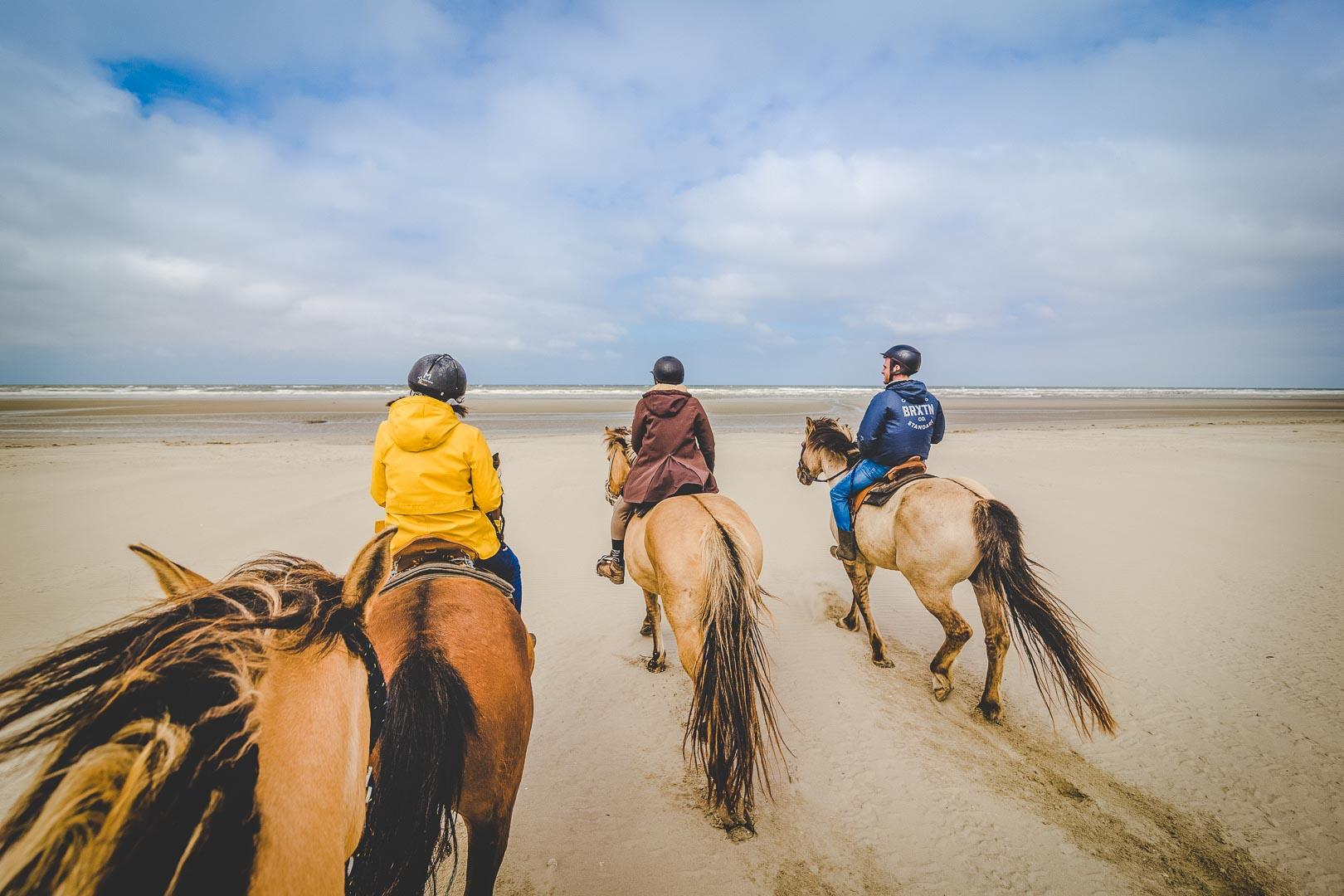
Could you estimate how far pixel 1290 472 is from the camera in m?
11.0

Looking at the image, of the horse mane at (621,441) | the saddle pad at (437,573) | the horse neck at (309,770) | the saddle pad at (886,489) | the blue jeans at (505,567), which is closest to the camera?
the horse neck at (309,770)

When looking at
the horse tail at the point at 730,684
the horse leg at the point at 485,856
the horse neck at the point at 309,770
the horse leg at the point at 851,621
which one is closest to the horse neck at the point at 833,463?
the horse leg at the point at 851,621

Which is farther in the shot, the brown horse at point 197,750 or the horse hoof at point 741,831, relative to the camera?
the horse hoof at point 741,831

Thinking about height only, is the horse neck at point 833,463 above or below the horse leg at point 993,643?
above

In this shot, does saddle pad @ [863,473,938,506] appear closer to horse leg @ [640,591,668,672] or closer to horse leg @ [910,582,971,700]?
horse leg @ [910,582,971,700]

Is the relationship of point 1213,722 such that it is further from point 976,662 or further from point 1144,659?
point 976,662

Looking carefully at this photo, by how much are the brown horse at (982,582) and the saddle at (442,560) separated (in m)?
3.32

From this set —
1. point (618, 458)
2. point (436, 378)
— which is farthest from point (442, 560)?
point (618, 458)

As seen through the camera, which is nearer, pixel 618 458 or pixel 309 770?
pixel 309 770

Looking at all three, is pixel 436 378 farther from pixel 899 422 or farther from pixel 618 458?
pixel 899 422

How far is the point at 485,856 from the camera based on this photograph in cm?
220

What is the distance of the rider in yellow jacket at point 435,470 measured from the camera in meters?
3.07

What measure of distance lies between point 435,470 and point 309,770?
83.5 inches

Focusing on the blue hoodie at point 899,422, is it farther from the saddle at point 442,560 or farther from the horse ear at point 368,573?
the horse ear at point 368,573
